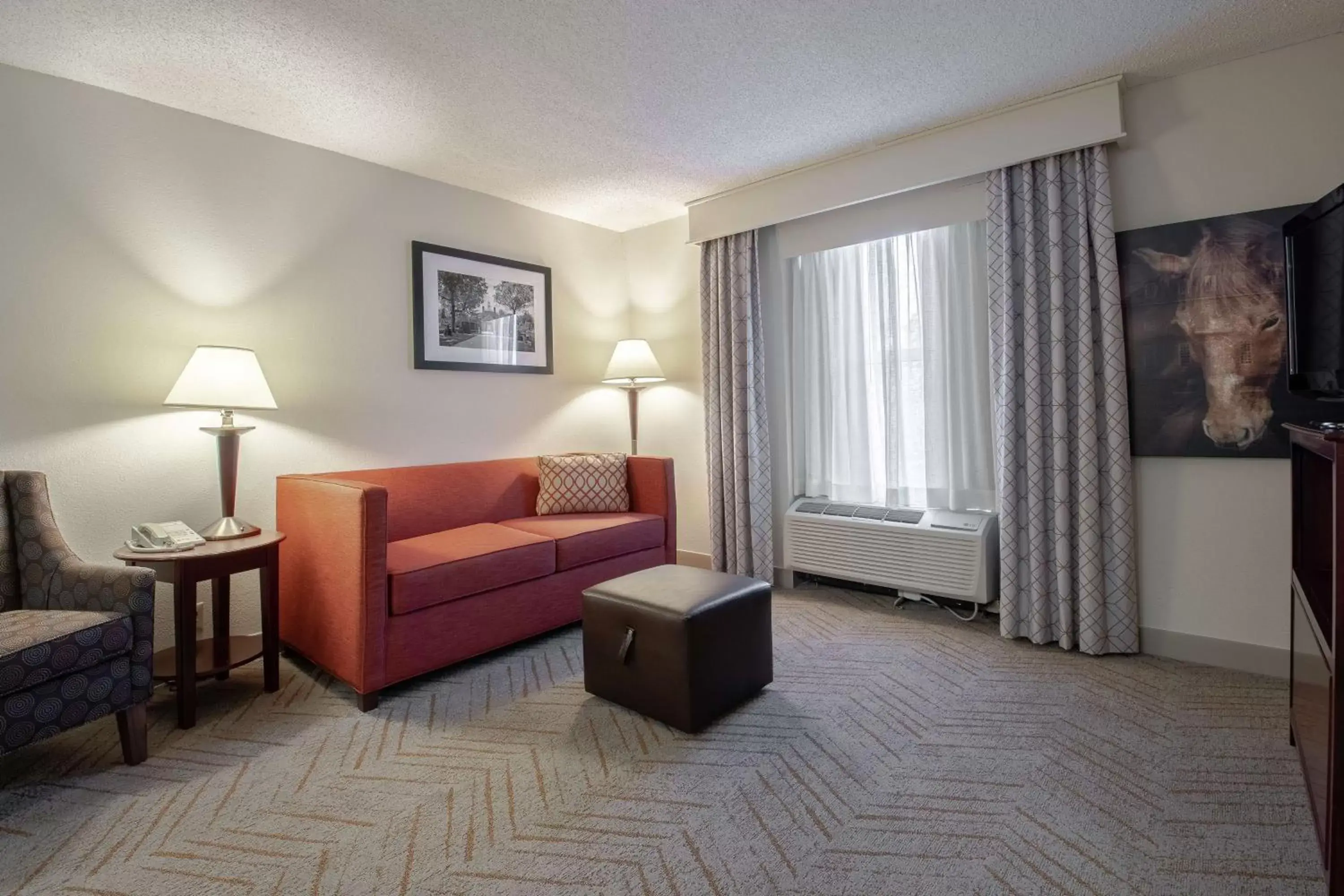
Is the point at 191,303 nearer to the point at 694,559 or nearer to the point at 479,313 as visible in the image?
the point at 479,313

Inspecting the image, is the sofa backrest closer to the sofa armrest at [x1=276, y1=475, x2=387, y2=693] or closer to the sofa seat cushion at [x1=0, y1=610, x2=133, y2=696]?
the sofa armrest at [x1=276, y1=475, x2=387, y2=693]

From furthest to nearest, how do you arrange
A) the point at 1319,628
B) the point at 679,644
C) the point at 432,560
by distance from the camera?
the point at 432,560
the point at 679,644
the point at 1319,628

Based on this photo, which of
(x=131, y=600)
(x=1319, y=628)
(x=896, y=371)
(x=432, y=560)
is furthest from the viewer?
(x=896, y=371)

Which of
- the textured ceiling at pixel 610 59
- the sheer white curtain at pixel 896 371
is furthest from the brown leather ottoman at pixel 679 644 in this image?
the textured ceiling at pixel 610 59

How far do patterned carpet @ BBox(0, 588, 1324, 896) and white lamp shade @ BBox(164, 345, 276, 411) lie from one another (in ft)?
3.70

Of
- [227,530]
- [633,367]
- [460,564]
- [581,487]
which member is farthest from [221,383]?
[633,367]

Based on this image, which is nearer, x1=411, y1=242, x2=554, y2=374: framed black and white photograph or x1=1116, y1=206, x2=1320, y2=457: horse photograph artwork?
x1=1116, y1=206, x2=1320, y2=457: horse photograph artwork

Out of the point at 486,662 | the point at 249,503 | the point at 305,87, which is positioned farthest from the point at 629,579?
the point at 305,87

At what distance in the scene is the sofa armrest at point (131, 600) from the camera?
1897 millimetres

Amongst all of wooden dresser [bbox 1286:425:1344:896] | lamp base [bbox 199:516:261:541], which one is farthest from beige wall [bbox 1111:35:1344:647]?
lamp base [bbox 199:516:261:541]

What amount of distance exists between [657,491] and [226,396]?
208cm

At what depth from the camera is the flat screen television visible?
158 centimetres

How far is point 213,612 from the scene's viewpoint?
2637mm

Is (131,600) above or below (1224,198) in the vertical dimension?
below
